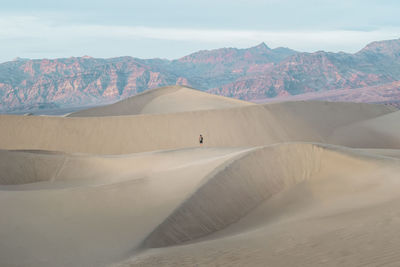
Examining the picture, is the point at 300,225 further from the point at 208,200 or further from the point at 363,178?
the point at 363,178

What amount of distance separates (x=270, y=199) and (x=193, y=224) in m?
3.26

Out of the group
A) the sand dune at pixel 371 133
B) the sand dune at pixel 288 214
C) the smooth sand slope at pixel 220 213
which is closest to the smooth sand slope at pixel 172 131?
the sand dune at pixel 371 133

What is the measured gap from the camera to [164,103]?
55.0 metres

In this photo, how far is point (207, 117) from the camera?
41.2m

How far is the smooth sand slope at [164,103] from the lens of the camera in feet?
174

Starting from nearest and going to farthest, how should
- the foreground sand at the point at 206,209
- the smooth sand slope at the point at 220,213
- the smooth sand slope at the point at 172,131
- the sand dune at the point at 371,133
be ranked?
the foreground sand at the point at 206,209, the smooth sand slope at the point at 220,213, the smooth sand slope at the point at 172,131, the sand dune at the point at 371,133

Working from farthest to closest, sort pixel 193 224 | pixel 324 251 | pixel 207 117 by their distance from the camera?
pixel 207 117 → pixel 193 224 → pixel 324 251

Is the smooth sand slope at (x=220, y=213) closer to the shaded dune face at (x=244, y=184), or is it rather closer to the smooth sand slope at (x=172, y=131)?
the shaded dune face at (x=244, y=184)

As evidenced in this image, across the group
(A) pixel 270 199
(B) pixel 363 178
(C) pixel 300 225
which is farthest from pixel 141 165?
(C) pixel 300 225

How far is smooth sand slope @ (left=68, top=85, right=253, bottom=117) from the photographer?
52.9 metres

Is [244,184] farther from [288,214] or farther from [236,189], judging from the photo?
[288,214]

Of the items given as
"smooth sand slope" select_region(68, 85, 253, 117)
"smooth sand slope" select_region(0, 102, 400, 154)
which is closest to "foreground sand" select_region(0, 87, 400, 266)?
"smooth sand slope" select_region(0, 102, 400, 154)

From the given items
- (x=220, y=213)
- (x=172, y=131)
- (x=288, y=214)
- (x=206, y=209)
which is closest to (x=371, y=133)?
(x=172, y=131)

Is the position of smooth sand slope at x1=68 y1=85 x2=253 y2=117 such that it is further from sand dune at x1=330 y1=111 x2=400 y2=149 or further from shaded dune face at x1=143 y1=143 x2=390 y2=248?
shaded dune face at x1=143 y1=143 x2=390 y2=248
